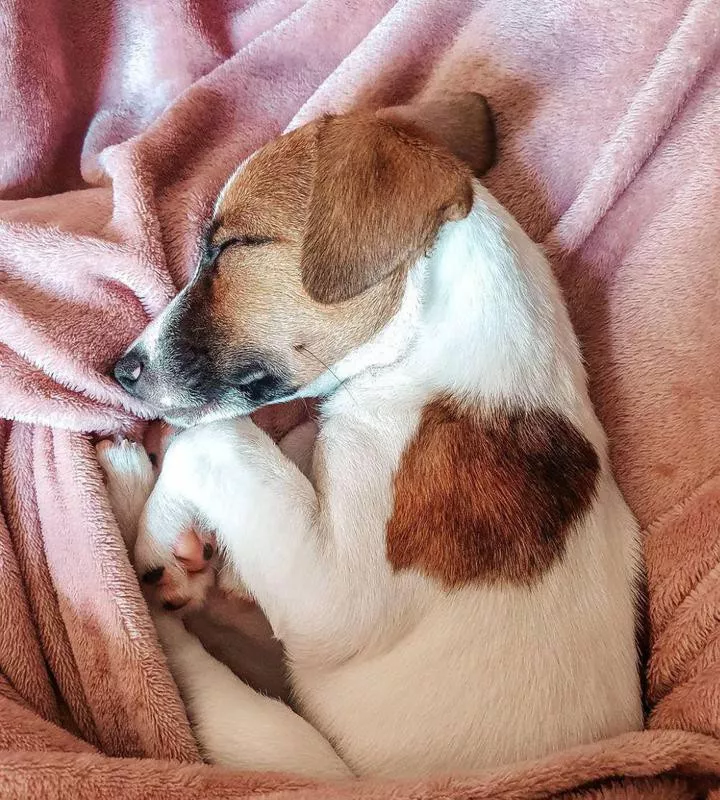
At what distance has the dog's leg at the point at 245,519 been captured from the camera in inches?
62.0

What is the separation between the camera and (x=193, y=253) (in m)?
1.90

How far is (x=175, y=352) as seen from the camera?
1673 millimetres

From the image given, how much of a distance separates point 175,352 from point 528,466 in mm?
769

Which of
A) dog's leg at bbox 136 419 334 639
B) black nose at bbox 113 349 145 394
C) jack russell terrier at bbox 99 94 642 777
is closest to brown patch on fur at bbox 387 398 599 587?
jack russell terrier at bbox 99 94 642 777

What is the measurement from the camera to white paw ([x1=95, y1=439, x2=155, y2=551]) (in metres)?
1.78

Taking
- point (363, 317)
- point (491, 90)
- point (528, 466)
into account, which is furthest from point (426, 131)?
point (528, 466)

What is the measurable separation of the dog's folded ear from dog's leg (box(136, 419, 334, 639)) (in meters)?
0.81

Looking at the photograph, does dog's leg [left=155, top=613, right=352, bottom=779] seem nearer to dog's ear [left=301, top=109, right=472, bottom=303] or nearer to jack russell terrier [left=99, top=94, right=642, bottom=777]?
jack russell terrier [left=99, top=94, right=642, bottom=777]

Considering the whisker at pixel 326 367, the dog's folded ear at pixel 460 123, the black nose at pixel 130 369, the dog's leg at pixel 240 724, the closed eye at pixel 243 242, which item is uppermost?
the dog's folded ear at pixel 460 123

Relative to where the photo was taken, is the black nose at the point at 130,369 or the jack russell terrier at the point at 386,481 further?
the black nose at the point at 130,369

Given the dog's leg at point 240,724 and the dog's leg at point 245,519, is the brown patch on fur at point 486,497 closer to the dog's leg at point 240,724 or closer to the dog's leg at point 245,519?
the dog's leg at point 245,519

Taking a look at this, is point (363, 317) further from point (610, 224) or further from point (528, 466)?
point (610, 224)

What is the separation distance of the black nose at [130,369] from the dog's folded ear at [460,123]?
791 millimetres

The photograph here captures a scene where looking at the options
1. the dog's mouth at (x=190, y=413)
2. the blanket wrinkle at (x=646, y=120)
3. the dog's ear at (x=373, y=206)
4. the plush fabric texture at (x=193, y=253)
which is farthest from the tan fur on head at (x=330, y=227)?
the blanket wrinkle at (x=646, y=120)
